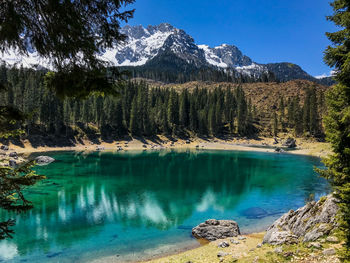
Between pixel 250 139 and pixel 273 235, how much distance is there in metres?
108

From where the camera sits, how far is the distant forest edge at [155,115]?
89.7 meters

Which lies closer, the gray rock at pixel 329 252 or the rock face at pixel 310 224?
the gray rock at pixel 329 252

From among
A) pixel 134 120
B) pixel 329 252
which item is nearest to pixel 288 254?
pixel 329 252

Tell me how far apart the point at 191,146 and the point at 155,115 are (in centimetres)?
2270

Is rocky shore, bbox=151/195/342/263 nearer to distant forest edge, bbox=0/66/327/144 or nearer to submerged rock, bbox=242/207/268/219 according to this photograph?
submerged rock, bbox=242/207/268/219

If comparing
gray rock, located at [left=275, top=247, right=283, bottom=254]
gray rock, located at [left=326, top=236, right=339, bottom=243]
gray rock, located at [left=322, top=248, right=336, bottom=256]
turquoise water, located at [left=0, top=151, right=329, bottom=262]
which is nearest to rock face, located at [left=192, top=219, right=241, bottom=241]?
turquoise water, located at [left=0, top=151, right=329, bottom=262]

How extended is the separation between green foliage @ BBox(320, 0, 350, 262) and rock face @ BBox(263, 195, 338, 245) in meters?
2.12

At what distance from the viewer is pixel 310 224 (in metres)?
15.7

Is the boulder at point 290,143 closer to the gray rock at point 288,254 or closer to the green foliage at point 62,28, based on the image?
the gray rock at point 288,254

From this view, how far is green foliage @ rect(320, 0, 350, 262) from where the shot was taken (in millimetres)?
11070

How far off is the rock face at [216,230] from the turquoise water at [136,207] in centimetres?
95

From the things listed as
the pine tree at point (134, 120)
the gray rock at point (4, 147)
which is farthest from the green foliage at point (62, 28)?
the pine tree at point (134, 120)

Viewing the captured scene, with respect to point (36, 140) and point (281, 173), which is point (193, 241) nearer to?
point (281, 173)

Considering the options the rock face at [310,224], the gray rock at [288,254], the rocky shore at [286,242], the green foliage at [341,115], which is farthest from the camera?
the rock face at [310,224]
